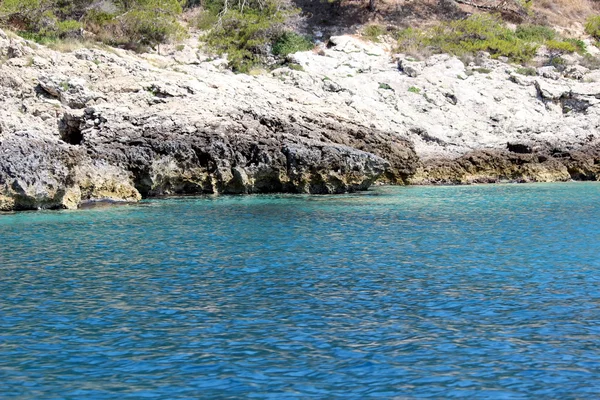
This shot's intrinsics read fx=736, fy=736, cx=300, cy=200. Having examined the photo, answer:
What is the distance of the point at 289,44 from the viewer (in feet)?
139

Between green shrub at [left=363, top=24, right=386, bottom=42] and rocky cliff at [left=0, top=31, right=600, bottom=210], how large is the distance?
918cm

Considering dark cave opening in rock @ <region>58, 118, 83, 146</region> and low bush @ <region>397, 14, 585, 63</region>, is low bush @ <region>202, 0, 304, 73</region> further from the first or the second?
dark cave opening in rock @ <region>58, 118, 83, 146</region>

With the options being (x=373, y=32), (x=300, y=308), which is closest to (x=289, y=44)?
(x=373, y=32)

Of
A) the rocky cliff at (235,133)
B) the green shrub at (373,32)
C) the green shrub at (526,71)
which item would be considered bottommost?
the rocky cliff at (235,133)

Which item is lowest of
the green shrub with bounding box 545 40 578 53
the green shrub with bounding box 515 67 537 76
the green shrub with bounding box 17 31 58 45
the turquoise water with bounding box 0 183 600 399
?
the turquoise water with bounding box 0 183 600 399

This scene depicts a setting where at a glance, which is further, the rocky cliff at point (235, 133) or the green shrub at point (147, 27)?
Result: the green shrub at point (147, 27)

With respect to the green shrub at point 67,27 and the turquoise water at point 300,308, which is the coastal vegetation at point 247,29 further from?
the turquoise water at point 300,308

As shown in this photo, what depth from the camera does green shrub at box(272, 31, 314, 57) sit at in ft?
137

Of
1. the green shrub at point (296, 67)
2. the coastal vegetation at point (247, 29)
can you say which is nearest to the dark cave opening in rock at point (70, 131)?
the coastal vegetation at point (247, 29)

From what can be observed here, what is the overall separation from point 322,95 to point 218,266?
2142cm

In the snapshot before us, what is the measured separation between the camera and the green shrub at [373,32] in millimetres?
45816

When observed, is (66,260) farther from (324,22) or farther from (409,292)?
(324,22)

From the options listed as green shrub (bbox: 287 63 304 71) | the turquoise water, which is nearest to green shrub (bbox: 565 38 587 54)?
green shrub (bbox: 287 63 304 71)

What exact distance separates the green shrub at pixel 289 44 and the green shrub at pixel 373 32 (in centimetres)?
387
